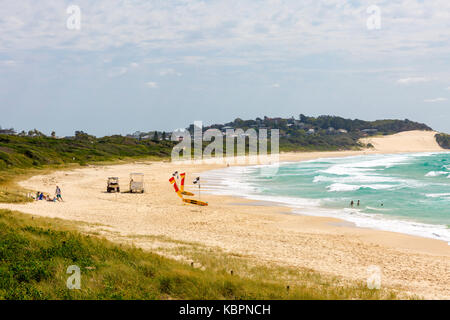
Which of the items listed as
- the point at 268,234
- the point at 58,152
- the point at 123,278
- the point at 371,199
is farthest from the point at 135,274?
the point at 58,152

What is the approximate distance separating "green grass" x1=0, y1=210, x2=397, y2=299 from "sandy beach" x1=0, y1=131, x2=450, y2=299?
8.50 feet

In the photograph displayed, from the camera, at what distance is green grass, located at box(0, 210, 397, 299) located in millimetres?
8133

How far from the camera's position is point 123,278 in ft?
29.2

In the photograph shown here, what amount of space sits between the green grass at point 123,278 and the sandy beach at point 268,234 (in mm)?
2591

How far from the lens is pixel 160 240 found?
53.1 ft

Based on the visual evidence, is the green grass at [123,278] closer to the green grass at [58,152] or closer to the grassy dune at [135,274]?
the grassy dune at [135,274]

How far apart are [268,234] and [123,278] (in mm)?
12148

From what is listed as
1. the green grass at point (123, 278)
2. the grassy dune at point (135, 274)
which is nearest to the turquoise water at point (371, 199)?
the grassy dune at point (135, 274)

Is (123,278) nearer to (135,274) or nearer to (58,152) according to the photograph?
(135,274)

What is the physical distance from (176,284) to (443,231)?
17469 mm

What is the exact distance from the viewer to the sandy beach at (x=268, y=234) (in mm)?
14047
